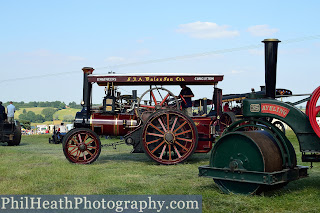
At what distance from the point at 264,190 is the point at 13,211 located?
3402mm

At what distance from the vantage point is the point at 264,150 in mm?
6047

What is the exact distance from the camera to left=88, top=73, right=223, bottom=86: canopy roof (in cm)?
1077

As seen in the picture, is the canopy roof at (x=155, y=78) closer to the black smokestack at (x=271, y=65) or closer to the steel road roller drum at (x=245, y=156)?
the black smokestack at (x=271, y=65)

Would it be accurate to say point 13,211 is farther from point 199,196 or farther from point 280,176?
point 280,176

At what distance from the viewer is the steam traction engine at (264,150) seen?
605cm

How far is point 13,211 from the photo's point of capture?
5613 mm

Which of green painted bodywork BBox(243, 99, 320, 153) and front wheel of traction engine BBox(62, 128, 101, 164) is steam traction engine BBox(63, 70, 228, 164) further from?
green painted bodywork BBox(243, 99, 320, 153)

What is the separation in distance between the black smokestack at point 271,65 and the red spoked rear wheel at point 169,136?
4071mm

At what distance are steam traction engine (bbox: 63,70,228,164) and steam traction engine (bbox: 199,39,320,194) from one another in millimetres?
3992

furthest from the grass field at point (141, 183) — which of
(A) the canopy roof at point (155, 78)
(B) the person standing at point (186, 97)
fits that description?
(A) the canopy roof at point (155, 78)

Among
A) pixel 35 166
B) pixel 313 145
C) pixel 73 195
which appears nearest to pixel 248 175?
pixel 313 145

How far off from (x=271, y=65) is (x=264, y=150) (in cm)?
142

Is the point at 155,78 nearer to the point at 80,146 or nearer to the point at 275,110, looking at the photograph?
the point at 80,146

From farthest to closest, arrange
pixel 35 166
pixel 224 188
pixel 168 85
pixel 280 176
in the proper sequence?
pixel 168 85, pixel 35 166, pixel 224 188, pixel 280 176
